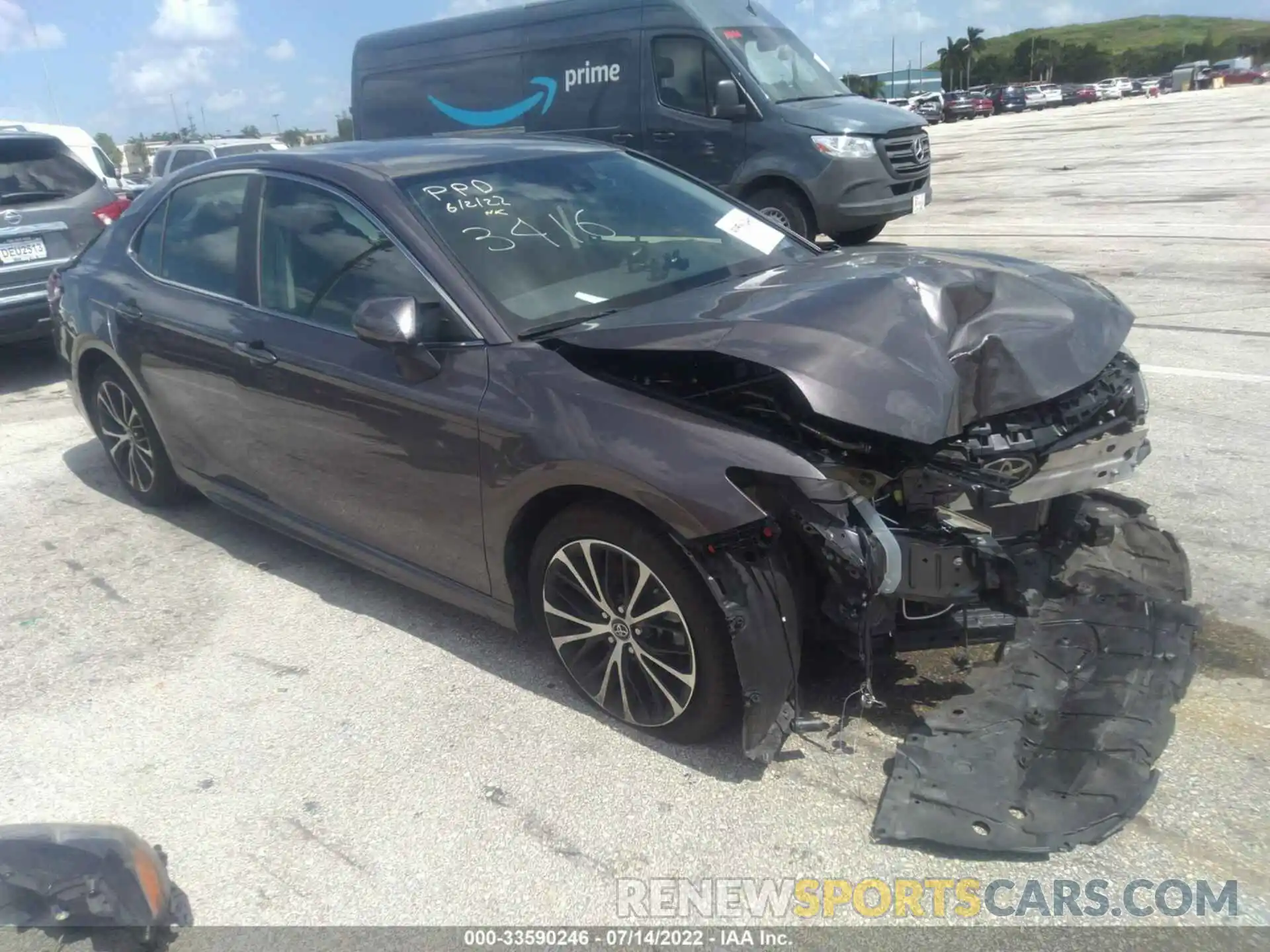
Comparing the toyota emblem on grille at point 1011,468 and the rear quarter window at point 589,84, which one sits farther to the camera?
the rear quarter window at point 589,84

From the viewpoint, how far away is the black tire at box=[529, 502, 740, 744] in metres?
2.87

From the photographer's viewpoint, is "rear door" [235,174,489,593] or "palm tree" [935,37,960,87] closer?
"rear door" [235,174,489,593]

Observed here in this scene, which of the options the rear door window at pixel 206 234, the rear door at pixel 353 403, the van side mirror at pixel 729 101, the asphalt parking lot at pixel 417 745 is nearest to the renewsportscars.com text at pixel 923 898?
the asphalt parking lot at pixel 417 745

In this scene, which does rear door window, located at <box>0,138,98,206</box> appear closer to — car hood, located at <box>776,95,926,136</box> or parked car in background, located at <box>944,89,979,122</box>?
car hood, located at <box>776,95,926,136</box>

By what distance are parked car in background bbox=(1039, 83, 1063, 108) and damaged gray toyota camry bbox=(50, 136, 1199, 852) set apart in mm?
65802

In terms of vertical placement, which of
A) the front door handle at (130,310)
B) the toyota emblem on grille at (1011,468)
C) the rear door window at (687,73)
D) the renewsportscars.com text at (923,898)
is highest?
the rear door window at (687,73)

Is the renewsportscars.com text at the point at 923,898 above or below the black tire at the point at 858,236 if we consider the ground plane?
below

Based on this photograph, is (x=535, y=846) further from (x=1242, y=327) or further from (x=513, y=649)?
(x=1242, y=327)

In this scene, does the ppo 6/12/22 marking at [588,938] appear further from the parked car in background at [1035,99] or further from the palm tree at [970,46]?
the palm tree at [970,46]

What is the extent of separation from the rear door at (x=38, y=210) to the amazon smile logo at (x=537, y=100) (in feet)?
15.0

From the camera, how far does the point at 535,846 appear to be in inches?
109

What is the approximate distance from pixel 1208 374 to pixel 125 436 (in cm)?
594

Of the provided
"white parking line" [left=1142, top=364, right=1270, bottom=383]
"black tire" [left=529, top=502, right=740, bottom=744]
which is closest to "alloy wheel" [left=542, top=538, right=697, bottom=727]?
"black tire" [left=529, top=502, right=740, bottom=744]

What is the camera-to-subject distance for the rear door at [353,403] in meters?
3.36
